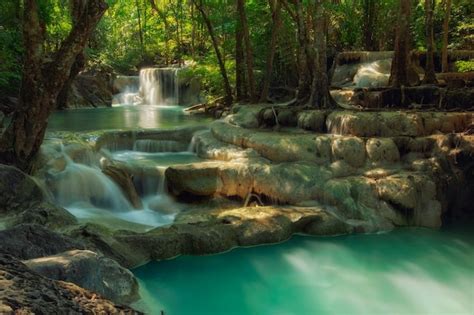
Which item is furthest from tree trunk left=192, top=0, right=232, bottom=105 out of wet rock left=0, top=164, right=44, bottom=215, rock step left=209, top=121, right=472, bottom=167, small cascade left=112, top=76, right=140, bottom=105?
wet rock left=0, top=164, right=44, bottom=215

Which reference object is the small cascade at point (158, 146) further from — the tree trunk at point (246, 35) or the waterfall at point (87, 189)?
the tree trunk at point (246, 35)

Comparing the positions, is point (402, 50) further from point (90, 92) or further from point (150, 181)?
point (90, 92)

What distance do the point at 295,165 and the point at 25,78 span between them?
197 inches

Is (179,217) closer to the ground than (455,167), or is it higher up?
closer to the ground

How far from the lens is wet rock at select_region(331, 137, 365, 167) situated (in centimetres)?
889

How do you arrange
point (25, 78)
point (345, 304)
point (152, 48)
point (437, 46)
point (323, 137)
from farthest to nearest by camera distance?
point (152, 48) → point (437, 46) → point (323, 137) → point (25, 78) → point (345, 304)

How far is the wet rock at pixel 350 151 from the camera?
889 cm

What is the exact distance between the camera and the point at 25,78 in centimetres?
739

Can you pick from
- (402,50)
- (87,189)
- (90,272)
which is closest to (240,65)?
(402,50)

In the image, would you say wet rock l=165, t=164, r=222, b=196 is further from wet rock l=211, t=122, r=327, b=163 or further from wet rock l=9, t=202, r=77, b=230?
wet rock l=9, t=202, r=77, b=230

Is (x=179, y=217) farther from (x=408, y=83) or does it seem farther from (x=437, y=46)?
(x=437, y=46)

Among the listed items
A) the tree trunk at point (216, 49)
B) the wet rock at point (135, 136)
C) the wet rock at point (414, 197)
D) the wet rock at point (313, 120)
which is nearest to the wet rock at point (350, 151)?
the wet rock at point (414, 197)

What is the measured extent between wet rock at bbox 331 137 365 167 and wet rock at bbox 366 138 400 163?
0.51 feet

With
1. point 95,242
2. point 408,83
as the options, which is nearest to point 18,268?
point 95,242
